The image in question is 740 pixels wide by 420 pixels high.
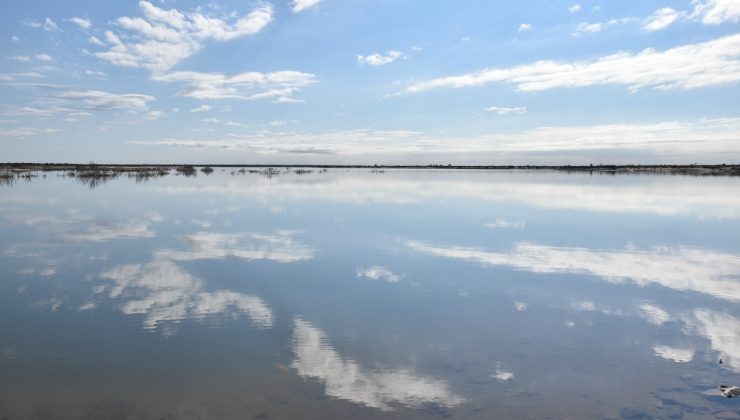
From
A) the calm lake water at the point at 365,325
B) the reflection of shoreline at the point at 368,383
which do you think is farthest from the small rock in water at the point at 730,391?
the reflection of shoreline at the point at 368,383

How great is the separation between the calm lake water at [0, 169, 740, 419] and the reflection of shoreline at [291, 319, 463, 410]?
3 centimetres

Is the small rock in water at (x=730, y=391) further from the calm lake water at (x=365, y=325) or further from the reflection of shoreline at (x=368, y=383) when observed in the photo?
the reflection of shoreline at (x=368, y=383)

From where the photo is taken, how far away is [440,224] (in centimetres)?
2372

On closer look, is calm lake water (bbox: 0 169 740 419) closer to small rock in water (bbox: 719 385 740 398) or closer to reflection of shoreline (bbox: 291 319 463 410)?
reflection of shoreline (bbox: 291 319 463 410)

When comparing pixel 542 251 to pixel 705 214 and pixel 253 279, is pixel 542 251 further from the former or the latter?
pixel 705 214

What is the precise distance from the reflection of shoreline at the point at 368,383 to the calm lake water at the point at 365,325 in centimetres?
3

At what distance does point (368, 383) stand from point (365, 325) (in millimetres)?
2373

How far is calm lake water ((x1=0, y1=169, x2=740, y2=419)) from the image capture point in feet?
20.7

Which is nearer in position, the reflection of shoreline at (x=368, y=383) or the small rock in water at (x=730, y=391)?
the reflection of shoreline at (x=368, y=383)

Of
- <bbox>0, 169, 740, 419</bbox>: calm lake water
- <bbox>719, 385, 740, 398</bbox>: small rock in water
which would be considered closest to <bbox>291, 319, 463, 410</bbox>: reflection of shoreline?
<bbox>0, 169, 740, 419</bbox>: calm lake water

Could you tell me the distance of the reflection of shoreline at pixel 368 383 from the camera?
633 cm

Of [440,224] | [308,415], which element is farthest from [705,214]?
[308,415]

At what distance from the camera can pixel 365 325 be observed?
9.10m

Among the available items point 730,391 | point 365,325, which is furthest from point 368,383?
point 730,391
